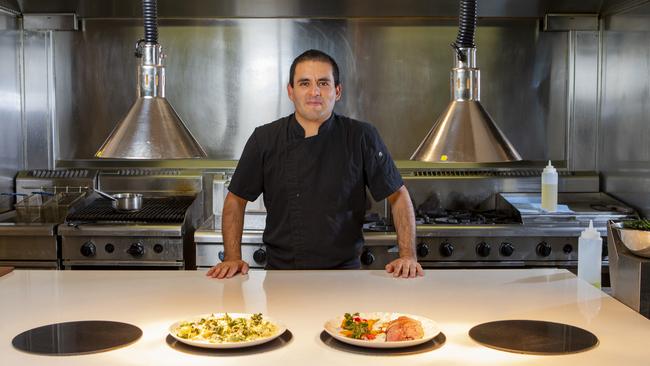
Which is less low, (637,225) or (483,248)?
(637,225)

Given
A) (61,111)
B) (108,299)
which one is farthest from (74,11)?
(108,299)

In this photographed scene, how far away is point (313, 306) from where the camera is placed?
8.51 ft

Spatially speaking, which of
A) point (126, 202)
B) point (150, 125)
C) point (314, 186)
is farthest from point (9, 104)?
point (150, 125)

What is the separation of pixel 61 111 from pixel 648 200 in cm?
375

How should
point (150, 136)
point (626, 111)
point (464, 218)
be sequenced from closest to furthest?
1. point (150, 136)
2. point (464, 218)
3. point (626, 111)

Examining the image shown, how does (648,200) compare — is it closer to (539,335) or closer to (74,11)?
(539,335)

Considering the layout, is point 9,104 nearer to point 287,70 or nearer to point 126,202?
point 126,202

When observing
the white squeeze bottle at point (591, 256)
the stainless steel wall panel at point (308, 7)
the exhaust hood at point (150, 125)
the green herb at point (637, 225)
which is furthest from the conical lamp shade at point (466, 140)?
the stainless steel wall panel at point (308, 7)

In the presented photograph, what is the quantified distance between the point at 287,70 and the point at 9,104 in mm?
1802

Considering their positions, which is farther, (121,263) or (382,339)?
(121,263)

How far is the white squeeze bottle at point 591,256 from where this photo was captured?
303cm

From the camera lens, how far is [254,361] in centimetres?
204

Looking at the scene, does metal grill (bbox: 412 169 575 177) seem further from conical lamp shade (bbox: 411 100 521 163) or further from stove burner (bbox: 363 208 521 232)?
conical lamp shade (bbox: 411 100 521 163)

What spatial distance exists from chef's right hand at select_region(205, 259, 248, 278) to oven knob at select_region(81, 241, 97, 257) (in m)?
1.89
